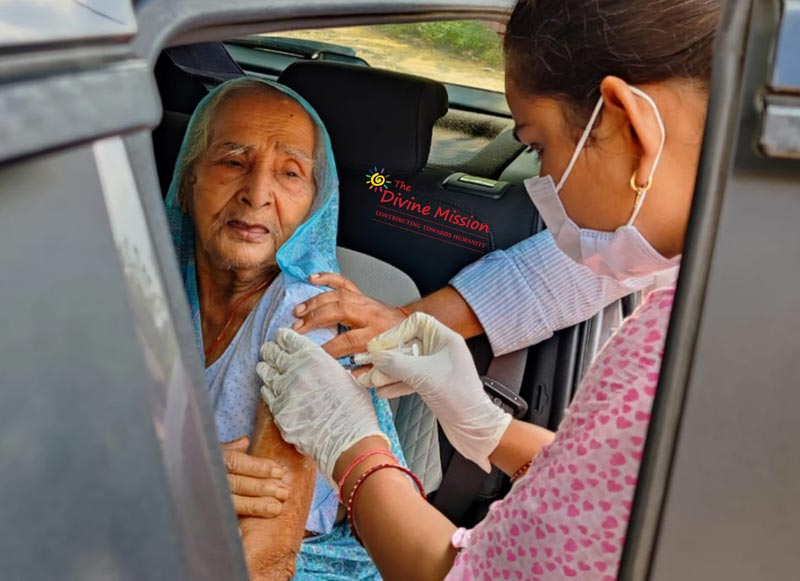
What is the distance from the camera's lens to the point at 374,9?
1378mm

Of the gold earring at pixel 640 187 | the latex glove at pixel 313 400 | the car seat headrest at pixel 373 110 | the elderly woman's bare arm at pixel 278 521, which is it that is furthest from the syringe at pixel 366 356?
the gold earring at pixel 640 187

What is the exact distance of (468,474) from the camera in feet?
8.01

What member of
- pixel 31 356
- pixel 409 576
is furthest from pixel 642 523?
pixel 409 576

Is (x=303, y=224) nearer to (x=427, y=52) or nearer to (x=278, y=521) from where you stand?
(x=278, y=521)

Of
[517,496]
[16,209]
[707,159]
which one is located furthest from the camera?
[517,496]

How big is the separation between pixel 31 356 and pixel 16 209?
0.11 meters

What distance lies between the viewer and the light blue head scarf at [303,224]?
7.50 ft

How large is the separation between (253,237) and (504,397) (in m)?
0.76

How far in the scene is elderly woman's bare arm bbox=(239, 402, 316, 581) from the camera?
6.18ft

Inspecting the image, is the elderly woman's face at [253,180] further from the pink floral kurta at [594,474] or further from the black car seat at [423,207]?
the pink floral kurta at [594,474]

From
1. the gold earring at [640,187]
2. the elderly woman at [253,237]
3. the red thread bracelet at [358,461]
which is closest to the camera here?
→ the gold earring at [640,187]

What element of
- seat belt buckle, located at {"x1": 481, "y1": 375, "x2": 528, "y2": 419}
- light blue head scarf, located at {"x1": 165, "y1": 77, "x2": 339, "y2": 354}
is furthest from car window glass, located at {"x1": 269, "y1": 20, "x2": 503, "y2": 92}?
seat belt buckle, located at {"x1": 481, "y1": 375, "x2": 528, "y2": 419}

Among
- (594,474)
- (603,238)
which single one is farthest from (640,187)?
(594,474)

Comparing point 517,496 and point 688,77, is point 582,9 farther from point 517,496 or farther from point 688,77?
point 517,496
